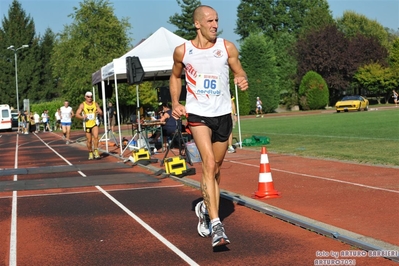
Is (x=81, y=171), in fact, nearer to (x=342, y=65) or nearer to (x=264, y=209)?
(x=264, y=209)

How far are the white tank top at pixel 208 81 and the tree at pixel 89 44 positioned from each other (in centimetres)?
5899

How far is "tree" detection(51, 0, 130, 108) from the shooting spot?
2601 inches

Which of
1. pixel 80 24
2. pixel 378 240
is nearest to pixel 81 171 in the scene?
pixel 378 240

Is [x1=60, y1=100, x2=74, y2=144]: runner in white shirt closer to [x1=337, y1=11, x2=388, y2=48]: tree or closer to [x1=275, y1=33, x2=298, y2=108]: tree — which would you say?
[x1=275, y1=33, x2=298, y2=108]: tree

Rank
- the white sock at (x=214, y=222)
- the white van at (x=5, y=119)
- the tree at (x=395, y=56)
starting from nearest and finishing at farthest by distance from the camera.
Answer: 1. the white sock at (x=214, y=222)
2. the white van at (x=5, y=119)
3. the tree at (x=395, y=56)

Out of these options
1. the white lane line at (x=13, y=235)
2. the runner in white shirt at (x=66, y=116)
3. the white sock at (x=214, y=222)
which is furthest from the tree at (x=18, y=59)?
the white sock at (x=214, y=222)

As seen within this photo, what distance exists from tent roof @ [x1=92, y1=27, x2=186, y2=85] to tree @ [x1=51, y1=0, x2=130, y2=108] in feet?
144

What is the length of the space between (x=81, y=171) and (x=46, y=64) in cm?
9448

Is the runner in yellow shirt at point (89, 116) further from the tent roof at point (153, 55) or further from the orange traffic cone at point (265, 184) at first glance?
the orange traffic cone at point (265, 184)

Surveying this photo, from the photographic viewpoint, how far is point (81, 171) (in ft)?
55.9

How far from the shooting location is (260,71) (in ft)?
248

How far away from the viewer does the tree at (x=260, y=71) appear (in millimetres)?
73188

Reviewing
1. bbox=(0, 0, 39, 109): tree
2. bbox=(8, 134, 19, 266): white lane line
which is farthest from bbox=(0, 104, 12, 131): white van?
bbox=(8, 134, 19, 266): white lane line

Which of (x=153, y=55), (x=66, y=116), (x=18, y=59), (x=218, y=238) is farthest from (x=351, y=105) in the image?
(x=18, y=59)
